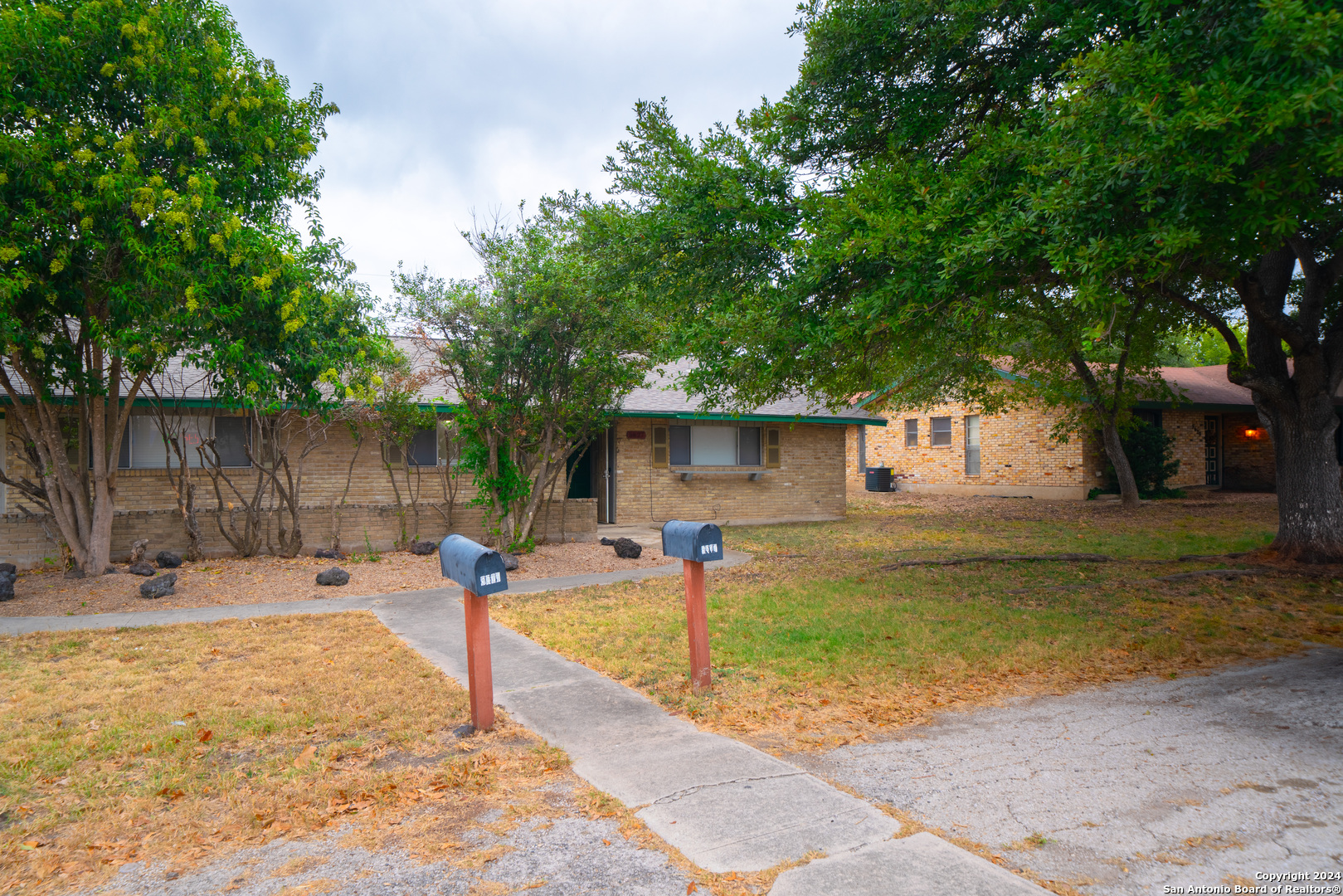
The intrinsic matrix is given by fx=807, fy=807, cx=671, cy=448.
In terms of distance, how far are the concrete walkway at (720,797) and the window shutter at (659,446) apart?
11.6 m

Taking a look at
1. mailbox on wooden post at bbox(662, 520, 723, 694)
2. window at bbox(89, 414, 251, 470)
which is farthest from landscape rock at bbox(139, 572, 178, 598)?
mailbox on wooden post at bbox(662, 520, 723, 694)

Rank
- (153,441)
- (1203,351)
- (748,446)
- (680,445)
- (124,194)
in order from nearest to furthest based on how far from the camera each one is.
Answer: (124,194) → (153,441) → (680,445) → (748,446) → (1203,351)

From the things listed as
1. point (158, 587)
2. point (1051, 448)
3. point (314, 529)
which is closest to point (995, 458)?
point (1051, 448)

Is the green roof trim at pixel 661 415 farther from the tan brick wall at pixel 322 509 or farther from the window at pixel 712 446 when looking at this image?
the tan brick wall at pixel 322 509

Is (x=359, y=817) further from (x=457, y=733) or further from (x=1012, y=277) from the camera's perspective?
(x=1012, y=277)

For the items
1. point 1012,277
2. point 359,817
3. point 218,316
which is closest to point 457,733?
point 359,817

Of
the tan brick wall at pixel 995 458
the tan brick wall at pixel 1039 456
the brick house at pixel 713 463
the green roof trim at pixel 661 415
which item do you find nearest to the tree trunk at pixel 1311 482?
the green roof trim at pixel 661 415

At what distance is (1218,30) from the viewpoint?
19.1ft

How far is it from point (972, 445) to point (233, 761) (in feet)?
84.2

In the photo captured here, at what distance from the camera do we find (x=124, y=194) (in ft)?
27.8

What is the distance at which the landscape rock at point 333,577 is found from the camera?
415 inches

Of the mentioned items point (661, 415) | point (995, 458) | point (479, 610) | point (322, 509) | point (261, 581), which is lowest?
point (261, 581)

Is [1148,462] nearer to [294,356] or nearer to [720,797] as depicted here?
[294,356]

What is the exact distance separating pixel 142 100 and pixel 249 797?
8981 mm
